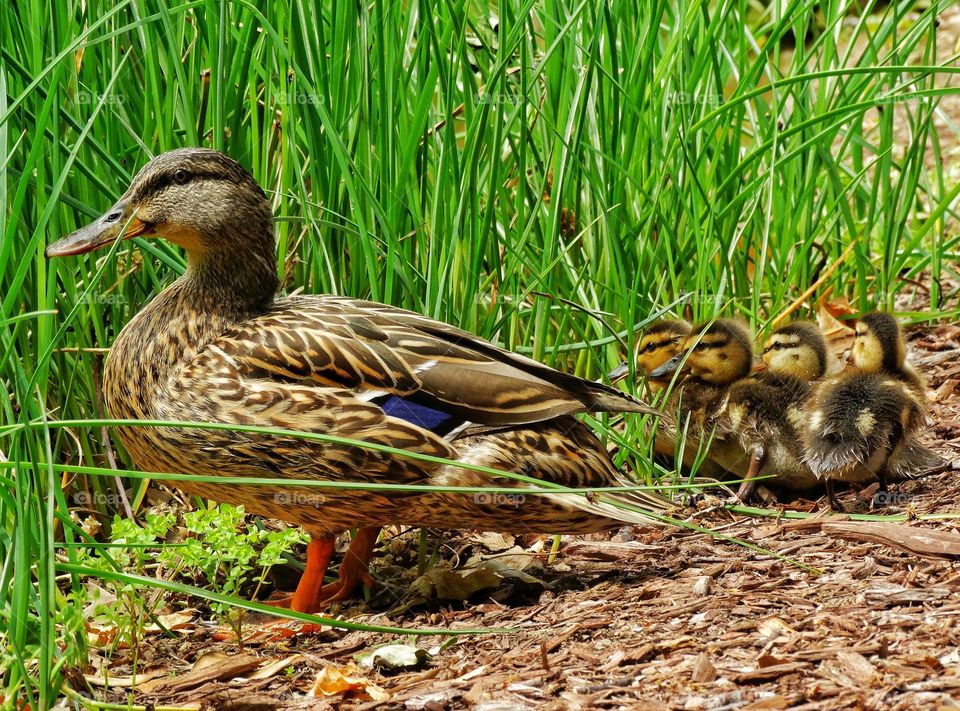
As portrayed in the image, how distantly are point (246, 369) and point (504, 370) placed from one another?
750 millimetres

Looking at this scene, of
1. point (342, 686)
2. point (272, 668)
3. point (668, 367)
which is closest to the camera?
point (342, 686)

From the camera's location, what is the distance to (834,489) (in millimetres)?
4070

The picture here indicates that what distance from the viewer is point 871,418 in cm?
387

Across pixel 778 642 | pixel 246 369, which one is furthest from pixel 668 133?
pixel 778 642

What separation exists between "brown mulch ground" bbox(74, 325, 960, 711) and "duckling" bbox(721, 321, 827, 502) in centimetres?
29

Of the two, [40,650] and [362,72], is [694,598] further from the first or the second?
[362,72]

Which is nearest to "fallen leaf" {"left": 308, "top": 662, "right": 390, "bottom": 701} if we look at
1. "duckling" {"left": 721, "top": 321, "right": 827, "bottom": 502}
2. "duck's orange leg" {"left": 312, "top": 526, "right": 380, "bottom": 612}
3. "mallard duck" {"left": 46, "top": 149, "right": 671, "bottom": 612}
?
"mallard duck" {"left": 46, "top": 149, "right": 671, "bottom": 612}

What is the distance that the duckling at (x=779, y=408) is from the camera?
4105mm

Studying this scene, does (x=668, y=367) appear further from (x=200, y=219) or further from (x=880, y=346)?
(x=200, y=219)

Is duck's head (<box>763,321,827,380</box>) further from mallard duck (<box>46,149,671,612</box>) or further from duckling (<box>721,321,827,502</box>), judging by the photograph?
mallard duck (<box>46,149,671,612</box>)

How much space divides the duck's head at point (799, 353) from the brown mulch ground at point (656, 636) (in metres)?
0.60

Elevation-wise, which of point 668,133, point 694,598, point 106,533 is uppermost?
point 668,133

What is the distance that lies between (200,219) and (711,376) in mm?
1936

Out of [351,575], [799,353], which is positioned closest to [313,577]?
[351,575]
